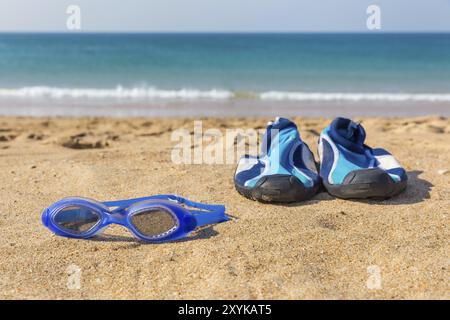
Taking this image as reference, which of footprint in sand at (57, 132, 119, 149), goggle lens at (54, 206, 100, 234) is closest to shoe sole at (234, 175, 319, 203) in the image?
goggle lens at (54, 206, 100, 234)

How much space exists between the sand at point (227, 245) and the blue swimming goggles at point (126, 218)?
6 centimetres

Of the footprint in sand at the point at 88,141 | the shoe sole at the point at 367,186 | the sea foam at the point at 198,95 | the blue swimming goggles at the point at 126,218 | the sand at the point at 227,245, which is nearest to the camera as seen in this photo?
the sand at the point at 227,245

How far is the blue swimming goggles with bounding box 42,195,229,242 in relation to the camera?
2.37m

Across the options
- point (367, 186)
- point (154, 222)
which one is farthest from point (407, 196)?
point (154, 222)

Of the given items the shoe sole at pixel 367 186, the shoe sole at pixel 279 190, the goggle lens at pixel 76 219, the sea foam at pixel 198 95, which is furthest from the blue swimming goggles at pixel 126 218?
the sea foam at pixel 198 95

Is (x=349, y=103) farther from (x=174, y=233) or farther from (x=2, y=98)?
(x=174, y=233)

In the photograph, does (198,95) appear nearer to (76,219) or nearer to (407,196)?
(407,196)

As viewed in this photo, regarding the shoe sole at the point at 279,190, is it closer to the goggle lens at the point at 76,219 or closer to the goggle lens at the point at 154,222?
the goggle lens at the point at 154,222

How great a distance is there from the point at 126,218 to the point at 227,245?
50 centimetres

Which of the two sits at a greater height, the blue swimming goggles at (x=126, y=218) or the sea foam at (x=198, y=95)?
the sea foam at (x=198, y=95)

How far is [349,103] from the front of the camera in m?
11.0

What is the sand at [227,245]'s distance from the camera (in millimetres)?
1964

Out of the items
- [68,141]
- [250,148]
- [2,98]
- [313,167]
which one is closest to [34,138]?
[68,141]
